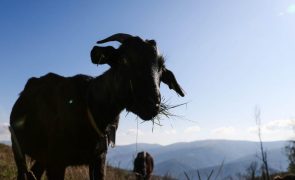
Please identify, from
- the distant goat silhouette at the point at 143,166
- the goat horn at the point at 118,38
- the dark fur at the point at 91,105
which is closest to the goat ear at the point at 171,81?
the dark fur at the point at 91,105

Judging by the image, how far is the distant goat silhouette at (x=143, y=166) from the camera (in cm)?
720

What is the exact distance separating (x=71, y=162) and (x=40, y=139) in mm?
955

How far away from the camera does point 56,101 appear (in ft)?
20.5

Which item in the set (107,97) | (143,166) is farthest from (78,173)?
(107,97)

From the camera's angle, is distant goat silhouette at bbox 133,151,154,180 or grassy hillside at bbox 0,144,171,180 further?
grassy hillside at bbox 0,144,171,180

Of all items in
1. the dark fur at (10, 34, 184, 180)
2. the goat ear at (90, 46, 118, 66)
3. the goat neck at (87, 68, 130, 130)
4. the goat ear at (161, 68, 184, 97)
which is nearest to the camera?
the dark fur at (10, 34, 184, 180)

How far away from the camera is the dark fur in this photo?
4.74 metres

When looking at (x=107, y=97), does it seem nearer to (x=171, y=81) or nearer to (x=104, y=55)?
(x=104, y=55)

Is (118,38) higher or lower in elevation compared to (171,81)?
higher

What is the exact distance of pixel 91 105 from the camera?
223 inches

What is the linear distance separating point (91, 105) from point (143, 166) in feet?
7.20

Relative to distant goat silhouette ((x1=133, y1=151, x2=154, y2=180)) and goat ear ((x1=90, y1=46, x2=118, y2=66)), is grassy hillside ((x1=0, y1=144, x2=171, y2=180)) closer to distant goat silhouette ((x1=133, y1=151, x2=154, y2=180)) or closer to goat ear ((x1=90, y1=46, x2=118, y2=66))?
distant goat silhouette ((x1=133, y1=151, x2=154, y2=180))

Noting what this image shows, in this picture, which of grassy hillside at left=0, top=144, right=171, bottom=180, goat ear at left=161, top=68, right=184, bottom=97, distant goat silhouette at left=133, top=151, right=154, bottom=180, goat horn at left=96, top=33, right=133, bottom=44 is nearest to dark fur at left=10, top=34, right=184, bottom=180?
goat ear at left=161, top=68, right=184, bottom=97

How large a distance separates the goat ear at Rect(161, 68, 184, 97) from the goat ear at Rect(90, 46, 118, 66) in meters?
0.96
